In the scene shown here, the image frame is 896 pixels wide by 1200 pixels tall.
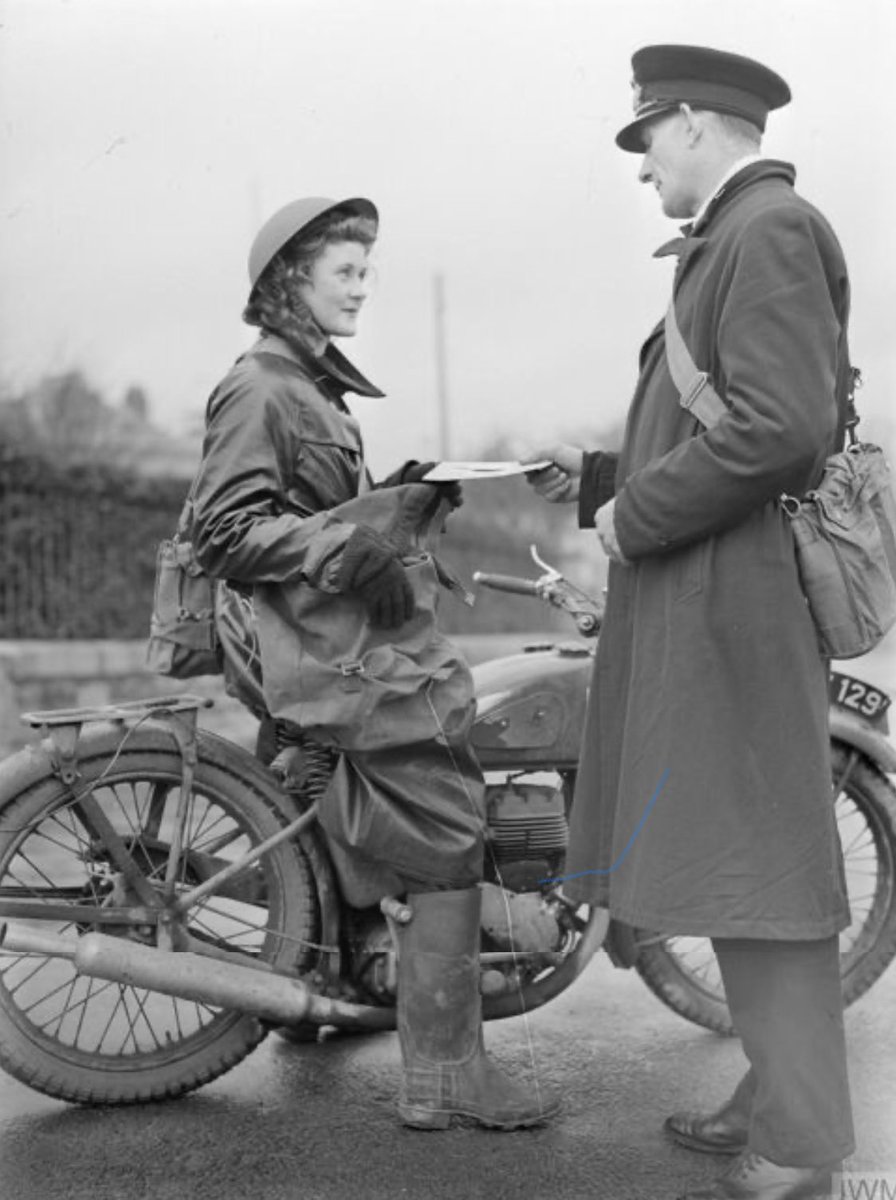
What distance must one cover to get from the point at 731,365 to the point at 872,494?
1.42ft

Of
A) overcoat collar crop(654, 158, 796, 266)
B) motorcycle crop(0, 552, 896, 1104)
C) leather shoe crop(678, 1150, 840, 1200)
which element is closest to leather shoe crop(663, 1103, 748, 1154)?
leather shoe crop(678, 1150, 840, 1200)

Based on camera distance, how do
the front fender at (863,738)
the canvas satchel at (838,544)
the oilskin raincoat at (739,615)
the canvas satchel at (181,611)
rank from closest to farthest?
the oilskin raincoat at (739,615) → the canvas satchel at (838,544) → the canvas satchel at (181,611) → the front fender at (863,738)

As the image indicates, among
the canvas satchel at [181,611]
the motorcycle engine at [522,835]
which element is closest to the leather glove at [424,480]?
the canvas satchel at [181,611]

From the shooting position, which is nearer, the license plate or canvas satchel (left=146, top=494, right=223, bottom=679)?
canvas satchel (left=146, top=494, right=223, bottom=679)

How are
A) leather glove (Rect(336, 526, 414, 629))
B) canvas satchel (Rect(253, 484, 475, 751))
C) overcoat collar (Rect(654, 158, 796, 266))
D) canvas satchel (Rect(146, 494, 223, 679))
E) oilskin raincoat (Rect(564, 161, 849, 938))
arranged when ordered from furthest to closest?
canvas satchel (Rect(146, 494, 223, 679)) < canvas satchel (Rect(253, 484, 475, 751)) < leather glove (Rect(336, 526, 414, 629)) < overcoat collar (Rect(654, 158, 796, 266)) < oilskin raincoat (Rect(564, 161, 849, 938))

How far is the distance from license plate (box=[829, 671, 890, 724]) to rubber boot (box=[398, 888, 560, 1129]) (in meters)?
1.23

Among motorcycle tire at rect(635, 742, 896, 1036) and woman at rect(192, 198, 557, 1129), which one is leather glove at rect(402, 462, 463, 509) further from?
motorcycle tire at rect(635, 742, 896, 1036)

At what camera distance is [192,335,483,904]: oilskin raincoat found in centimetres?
333

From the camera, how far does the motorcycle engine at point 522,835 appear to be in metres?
3.65

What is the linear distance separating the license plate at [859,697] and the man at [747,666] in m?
1.13

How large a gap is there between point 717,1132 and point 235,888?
4.11ft

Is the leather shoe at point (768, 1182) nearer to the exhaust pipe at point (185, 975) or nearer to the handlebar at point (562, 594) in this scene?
the exhaust pipe at point (185, 975)

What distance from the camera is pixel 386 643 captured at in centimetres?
340

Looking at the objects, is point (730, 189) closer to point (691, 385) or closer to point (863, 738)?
point (691, 385)
